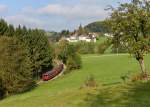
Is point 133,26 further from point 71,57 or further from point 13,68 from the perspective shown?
point 71,57

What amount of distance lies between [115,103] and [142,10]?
14.9 metres

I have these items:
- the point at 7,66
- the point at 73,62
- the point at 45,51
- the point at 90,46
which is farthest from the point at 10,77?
the point at 90,46

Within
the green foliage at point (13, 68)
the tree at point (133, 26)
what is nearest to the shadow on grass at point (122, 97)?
the tree at point (133, 26)

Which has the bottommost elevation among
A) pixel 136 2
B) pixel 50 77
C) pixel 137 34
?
pixel 50 77

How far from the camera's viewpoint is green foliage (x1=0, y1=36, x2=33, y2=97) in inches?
2414

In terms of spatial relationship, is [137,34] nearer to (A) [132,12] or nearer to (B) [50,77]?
(A) [132,12]

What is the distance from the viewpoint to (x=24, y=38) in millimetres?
79375

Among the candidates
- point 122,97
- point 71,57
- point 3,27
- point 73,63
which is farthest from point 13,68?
point 122,97

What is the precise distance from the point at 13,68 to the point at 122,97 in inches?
1726

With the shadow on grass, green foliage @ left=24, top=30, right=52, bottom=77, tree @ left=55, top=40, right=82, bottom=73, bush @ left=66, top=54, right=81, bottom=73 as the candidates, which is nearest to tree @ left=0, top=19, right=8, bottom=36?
green foliage @ left=24, top=30, right=52, bottom=77

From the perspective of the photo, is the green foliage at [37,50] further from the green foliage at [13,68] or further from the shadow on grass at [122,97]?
the shadow on grass at [122,97]

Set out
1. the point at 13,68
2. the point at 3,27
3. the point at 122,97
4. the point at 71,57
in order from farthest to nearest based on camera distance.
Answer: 1. the point at 71,57
2. the point at 3,27
3. the point at 13,68
4. the point at 122,97

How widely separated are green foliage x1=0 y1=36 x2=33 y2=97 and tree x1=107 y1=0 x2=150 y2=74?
1170 inches

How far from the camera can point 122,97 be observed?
2034 centimetres
